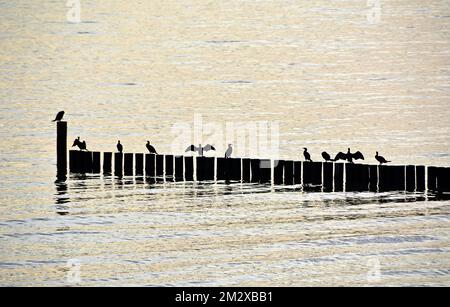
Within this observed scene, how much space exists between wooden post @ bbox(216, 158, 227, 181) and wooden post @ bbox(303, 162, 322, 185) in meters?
2.80

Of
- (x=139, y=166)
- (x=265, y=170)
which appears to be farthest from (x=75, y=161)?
(x=265, y=170)

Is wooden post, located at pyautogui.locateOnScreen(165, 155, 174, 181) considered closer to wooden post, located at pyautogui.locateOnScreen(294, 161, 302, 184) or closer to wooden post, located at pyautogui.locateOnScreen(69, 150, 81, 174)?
wooden post, located at pyautogui.locateOnScreen(69, 150, 81, 174)

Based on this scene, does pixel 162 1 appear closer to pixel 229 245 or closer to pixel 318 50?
pixel 318 50

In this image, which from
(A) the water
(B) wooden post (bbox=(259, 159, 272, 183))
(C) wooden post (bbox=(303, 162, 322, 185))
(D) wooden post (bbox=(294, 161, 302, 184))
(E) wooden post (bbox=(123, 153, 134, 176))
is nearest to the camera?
(A) the water

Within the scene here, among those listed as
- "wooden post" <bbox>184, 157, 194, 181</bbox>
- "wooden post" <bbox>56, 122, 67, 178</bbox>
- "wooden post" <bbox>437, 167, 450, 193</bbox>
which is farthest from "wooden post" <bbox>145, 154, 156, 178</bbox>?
"wooden post" <bbox>437, 167, 450, 193</bbox>

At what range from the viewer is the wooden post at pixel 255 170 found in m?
32.3

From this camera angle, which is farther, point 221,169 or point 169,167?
point 169,167

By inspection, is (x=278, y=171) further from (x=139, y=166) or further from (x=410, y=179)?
(x=139, y=166)

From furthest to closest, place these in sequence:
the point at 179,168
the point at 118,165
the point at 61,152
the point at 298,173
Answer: the point at 61,152 → the point at 118,165 → the point at 179,168 → the point at 298,173

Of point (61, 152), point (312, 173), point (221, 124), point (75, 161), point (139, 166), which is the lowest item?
point (312, 173)

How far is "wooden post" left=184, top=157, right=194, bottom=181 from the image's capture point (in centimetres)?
3350

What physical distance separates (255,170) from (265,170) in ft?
1.19

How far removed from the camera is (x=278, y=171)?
105ft
